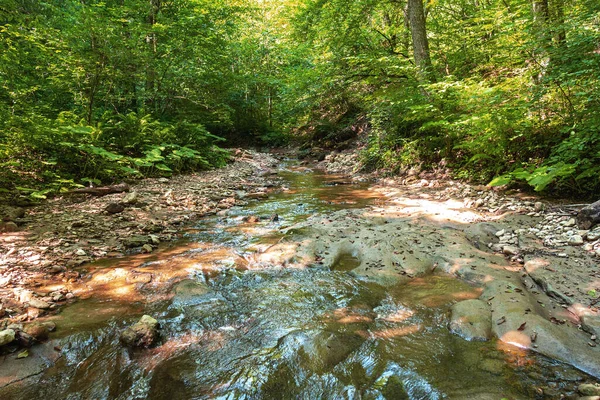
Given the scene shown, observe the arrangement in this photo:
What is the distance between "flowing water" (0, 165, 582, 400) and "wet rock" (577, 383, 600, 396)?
8cm

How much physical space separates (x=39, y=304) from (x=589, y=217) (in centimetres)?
675

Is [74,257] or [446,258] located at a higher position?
[74,257]

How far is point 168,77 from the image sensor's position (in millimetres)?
12734

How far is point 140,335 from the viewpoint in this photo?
2.67m

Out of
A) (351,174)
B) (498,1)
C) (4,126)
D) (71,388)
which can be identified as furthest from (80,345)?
(498,1)

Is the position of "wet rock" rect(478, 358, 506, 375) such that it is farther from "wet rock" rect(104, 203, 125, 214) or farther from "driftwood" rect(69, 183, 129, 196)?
"driftwood" rect(69, 183, 129, 196)

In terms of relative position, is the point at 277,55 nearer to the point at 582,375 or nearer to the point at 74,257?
the point at 74,257

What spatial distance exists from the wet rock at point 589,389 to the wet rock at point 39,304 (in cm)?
459

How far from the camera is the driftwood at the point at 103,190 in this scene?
21.9 ft

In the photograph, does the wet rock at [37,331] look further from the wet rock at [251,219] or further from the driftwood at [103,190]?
the driftwood at [103,190]

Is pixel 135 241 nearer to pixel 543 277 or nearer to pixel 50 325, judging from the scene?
pixel 50 325

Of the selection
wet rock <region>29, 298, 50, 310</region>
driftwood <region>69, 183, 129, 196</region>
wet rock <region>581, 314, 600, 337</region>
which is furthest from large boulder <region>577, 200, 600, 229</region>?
driftwood <region>69, 183, 129, 196</region>

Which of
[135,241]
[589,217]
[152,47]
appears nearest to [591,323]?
[589,217]

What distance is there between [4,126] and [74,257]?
12.1 ft
